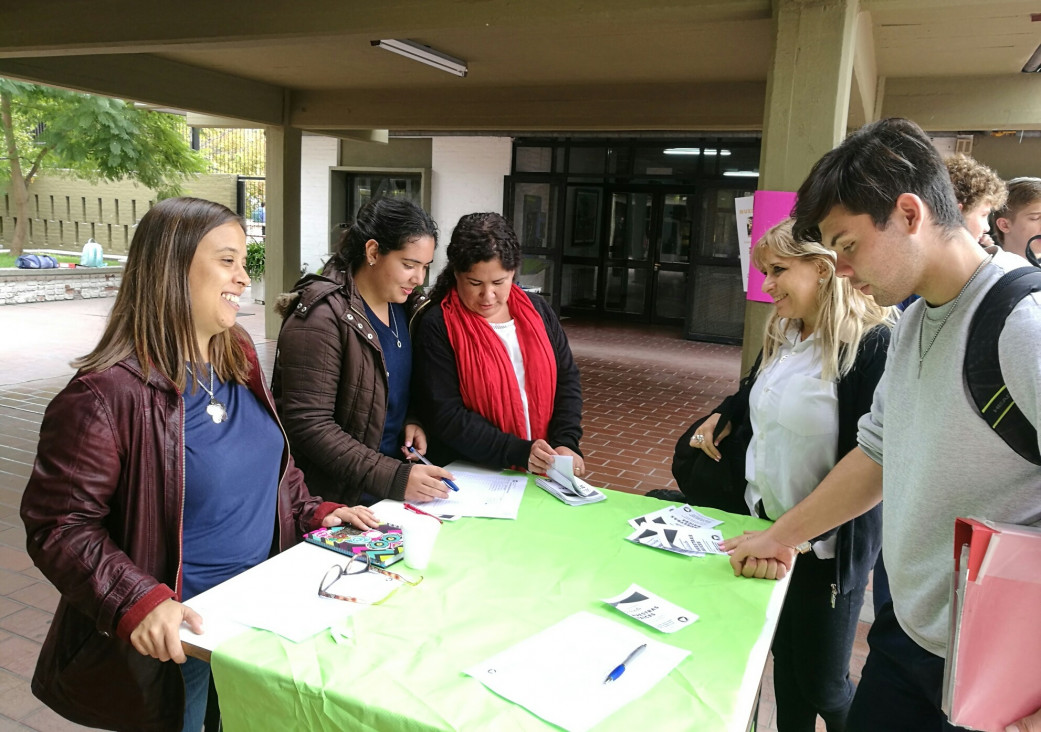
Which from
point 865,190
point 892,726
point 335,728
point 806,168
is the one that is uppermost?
point 806,168

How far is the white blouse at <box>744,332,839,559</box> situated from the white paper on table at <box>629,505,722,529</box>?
17 cm

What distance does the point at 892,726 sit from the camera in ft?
5.01

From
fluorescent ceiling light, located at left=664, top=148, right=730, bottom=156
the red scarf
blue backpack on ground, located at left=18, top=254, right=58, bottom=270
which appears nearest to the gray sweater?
the red scarf

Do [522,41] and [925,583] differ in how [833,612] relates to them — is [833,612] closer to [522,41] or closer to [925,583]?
[925,583]

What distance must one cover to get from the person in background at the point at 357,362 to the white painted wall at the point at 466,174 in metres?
10.7

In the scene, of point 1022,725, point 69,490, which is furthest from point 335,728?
point 1022,725

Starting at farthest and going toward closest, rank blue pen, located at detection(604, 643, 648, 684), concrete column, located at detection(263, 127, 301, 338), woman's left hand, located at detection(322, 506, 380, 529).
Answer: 1. concrete column, located at detection(263, 127, 301, 338)
2. woman's left hand, located at detection(322, 506, 380, 529)
3. blue pen, located at detection(604, 643, 648, 684)

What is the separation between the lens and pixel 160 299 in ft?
5.06

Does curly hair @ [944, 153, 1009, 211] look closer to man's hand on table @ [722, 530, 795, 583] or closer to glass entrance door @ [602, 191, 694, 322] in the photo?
man's hand on table @ [722, 530, 795, 583]

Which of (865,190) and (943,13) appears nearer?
(865,190)

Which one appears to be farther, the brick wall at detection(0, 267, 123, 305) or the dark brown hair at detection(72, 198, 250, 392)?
the brick wall at detection(0, 267, 123, 305)

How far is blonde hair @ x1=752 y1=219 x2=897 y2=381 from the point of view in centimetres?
195

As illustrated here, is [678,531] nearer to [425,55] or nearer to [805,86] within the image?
[805,86]

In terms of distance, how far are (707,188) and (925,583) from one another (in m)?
10.9
